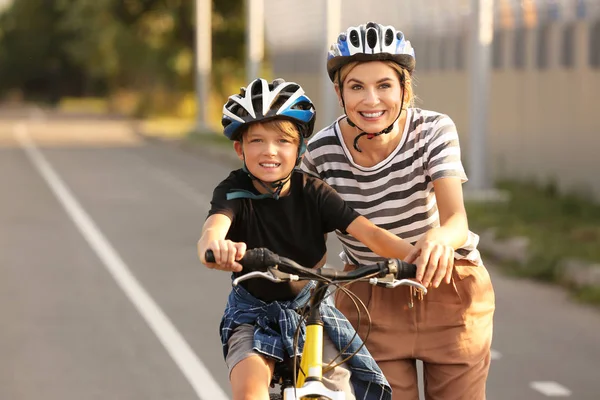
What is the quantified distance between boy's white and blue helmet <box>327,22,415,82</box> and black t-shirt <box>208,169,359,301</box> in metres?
0.43

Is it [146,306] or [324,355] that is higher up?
[324,355]

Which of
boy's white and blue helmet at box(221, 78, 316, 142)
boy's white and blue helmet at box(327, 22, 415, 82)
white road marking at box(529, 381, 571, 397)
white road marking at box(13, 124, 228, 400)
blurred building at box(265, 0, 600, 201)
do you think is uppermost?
boy's white and blue helmet at box(327, 22, 415, 82)

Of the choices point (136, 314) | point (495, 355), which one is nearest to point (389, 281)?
point (495, 355)

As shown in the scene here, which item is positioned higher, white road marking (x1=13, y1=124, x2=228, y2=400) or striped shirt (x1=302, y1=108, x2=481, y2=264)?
striped shirt (x1=302, y1=108, x2=481, y2=264)

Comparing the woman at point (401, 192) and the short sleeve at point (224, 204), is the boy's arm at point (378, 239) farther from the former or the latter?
the short sleeve at point (224, 204)

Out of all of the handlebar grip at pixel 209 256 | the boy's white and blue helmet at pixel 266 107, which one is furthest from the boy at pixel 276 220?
the handlebar grip at pixel 209 256

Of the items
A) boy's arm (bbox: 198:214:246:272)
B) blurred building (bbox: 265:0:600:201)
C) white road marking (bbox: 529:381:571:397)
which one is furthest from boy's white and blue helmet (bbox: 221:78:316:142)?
blurred building (bbox: 265:0:600:201)

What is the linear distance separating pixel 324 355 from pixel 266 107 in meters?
0.75

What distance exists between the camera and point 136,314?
10672mm

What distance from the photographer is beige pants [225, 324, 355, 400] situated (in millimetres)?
4211

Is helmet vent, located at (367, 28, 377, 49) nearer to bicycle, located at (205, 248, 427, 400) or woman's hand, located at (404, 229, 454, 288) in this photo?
woman's hand, located at (404, 229, 454, 288)

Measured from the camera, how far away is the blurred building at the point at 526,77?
59.5 feet

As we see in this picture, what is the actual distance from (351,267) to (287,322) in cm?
60

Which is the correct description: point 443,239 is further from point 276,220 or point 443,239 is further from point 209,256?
point 209,256
